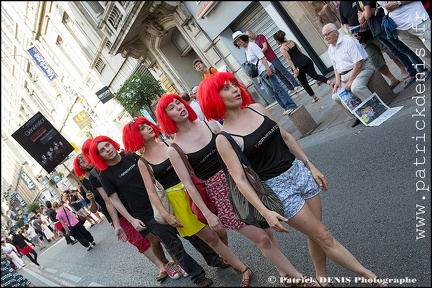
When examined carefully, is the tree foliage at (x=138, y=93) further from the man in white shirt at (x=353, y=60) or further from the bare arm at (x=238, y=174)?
the bare arm at (x=238, y=174)

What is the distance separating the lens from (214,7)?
11.8 metres

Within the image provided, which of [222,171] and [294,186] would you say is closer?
[294,186]

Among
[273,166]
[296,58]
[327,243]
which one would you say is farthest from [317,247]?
[296,58]

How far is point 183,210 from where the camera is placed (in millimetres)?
3732

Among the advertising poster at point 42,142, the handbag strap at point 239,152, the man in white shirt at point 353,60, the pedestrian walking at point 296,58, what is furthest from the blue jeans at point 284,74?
the advertising poster at point 42,142

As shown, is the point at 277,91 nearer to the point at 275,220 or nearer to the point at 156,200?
the point at 156,200

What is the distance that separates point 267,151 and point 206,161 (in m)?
0.74

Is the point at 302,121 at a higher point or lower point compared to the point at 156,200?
lower

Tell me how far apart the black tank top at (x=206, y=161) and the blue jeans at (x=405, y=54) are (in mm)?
3593

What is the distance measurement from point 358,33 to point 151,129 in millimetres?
3948

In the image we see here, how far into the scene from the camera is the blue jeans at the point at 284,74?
9.62 m

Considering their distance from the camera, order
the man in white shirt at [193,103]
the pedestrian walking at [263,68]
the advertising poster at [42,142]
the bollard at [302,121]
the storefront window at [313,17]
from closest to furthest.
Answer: the bollard at [302,121]
the man in white shirt at [193,103]
the pedestrian walking at [263,68]
the storefront window at [313,17]
the advertising poster at [42,142]

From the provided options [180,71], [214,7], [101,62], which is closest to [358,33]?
[214,7]

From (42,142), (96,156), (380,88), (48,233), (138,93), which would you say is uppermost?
(42,142)
